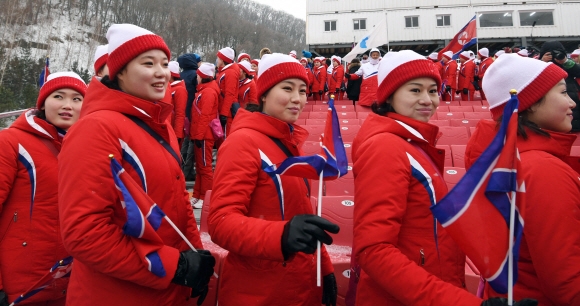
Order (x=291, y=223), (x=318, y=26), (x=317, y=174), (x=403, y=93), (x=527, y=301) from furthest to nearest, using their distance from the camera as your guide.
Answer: (x=318, y=26) < (x=403, y=93) < (x=317, y=174) < (x=291, y=223) < (x=527, y=301)

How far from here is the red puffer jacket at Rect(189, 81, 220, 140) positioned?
5.82 m

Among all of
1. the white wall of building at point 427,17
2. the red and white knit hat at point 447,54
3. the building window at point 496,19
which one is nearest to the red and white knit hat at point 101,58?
the red and white knit hat at point 447,54

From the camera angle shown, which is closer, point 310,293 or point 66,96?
point 310,293

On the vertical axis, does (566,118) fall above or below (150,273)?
above

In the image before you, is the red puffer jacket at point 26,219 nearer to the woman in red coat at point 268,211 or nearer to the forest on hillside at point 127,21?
the woman in red coat at point 268,211

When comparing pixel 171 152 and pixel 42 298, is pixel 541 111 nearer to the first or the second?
pixel 171 152

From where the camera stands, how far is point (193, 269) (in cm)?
155

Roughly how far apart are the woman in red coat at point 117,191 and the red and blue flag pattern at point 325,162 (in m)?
0.48

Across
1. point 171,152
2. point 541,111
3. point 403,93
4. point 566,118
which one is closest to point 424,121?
point 403,93

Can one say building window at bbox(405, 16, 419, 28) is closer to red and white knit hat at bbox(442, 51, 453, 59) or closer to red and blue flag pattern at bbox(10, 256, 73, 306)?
red and white knit hat at bbox(442, 51, 453, 59)

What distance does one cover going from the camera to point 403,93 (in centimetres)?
186

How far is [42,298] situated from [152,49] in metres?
1.49

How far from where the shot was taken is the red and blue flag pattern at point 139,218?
142 cm

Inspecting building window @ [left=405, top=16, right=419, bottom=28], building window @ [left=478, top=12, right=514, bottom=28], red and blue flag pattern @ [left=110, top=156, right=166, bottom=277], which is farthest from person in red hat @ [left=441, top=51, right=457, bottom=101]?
building window @ [left=478, top=12, right=514, bottom=28]
